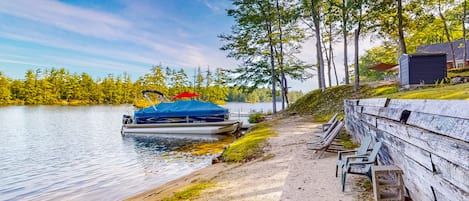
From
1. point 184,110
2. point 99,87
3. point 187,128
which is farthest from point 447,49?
point 99,87

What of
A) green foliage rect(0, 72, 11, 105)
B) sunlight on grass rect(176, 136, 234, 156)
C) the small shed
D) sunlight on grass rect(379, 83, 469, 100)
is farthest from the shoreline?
green foliage rect(0, 72, 11, 105)

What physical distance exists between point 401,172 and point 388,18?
15.9 meters

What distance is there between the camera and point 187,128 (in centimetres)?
1814

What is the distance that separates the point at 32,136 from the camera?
1661 centimetres

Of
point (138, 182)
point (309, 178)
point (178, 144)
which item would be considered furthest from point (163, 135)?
point (309, 178)

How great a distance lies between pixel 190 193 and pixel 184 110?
14.0 meters

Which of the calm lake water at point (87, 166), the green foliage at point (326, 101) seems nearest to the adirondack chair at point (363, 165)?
the calm lake water at point (87, 166)

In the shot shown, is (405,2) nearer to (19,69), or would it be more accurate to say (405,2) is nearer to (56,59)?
(56,59)

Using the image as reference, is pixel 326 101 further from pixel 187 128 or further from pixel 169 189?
pixel 169 189

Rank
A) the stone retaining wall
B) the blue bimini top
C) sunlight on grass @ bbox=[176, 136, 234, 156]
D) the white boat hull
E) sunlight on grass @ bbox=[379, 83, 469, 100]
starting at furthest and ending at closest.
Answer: the blue bimini top < the white boat hull < sunlight on grass @ bbox=[176, 136, 234, 156] < sunlight on grass @ bbox=[379, 83, 469, 100] < the stone retaining wall

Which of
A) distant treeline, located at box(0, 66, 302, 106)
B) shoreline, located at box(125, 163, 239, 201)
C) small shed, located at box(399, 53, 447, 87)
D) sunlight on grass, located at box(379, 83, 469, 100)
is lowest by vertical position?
shoreline, located at box(125, 163, 239, 201)

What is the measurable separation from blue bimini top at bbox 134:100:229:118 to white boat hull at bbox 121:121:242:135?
78 centimetres

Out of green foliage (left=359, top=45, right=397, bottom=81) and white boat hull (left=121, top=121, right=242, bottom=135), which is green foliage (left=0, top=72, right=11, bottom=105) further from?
green foliage (left=359, top=45, right=397, bottom=81)

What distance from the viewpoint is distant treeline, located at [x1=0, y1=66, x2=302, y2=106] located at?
52.5 meters
